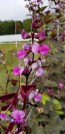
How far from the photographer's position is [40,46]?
2.63ft

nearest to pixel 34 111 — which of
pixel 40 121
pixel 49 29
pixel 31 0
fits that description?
pixel 40 121

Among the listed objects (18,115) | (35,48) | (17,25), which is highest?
(35,48)

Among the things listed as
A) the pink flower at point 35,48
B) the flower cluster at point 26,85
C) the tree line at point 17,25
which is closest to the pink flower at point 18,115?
the flower cluster at point 26,85

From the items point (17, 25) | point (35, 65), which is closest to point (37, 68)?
point (35, 65)

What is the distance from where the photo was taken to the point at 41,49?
0.79m

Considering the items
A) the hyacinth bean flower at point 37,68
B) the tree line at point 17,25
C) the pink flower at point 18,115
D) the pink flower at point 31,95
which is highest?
the hyacinth bean flower at point 37,68

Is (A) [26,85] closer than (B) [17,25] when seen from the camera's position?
Yes

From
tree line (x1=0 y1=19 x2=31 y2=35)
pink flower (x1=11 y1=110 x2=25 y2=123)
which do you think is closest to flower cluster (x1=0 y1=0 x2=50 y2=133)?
pink flower (x1=11 y1=110 x2=25 y2=123)

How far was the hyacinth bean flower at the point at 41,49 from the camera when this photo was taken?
79 cm

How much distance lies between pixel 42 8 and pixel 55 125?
2.67 ft

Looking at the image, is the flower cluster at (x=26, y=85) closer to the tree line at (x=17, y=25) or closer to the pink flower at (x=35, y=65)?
the pink flower at (x=35, y=65)

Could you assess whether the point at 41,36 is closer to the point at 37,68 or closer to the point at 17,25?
the point at 37,68

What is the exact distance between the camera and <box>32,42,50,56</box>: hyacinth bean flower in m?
0.79

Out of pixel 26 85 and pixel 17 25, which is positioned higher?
pixel 26 85
